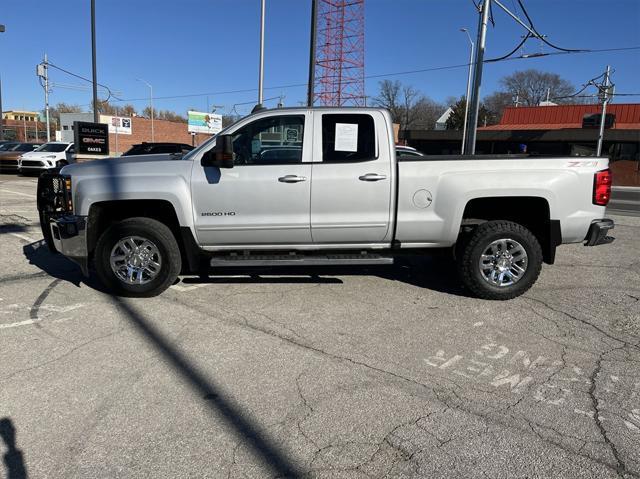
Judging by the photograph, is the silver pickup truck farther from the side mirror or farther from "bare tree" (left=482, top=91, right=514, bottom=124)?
"bare tree" (left=482, top=91, right=514, bottom=124)

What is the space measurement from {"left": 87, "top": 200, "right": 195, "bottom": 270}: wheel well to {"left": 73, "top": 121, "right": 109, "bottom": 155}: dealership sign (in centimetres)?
1854

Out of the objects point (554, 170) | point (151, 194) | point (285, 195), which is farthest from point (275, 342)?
point (554, 170)

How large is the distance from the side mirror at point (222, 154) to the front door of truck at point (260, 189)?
119mm

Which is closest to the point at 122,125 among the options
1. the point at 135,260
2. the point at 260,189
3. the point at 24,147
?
the point at 24,147

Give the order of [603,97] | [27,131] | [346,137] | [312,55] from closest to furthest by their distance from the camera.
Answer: [346,137]
[312,55]
[603,97]
[27,131]

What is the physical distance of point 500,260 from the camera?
539cm

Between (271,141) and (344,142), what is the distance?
0.79 metres

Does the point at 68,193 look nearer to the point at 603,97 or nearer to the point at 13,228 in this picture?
the point at 13,228

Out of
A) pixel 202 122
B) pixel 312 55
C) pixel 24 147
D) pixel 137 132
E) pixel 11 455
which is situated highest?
pixel 202 122

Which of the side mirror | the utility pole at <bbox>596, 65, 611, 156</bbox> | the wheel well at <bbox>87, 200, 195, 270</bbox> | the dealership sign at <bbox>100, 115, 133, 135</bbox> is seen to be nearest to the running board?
the wheel well at <bbox>87, 200, 195, 270</bbox>

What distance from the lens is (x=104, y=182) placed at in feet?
17.0

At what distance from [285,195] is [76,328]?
7.78 feet

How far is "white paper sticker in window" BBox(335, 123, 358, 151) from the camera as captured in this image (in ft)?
17.4

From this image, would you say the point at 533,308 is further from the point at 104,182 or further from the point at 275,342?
the point at 104,182
